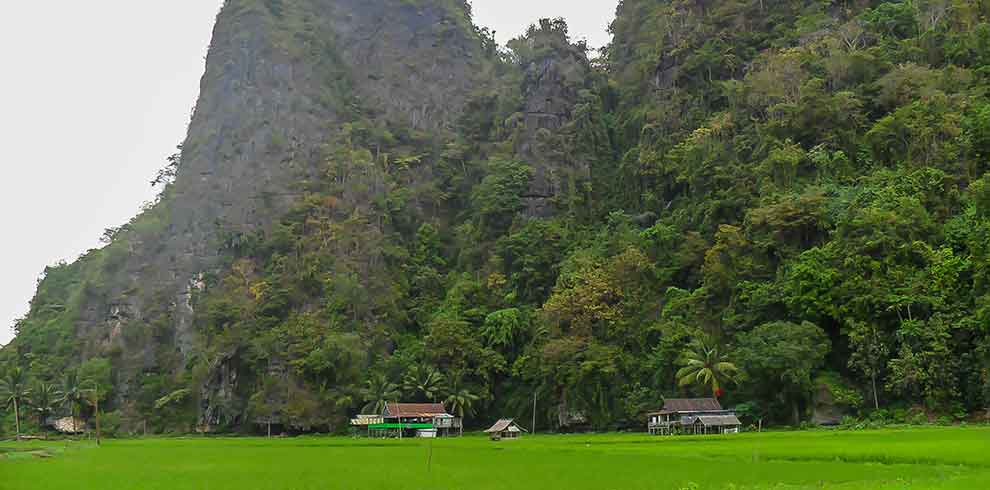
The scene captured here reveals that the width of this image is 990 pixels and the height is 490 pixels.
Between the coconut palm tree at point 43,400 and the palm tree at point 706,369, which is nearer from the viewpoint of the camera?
the palm tree at point 706,369

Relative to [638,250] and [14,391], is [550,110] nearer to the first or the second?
[638,250]

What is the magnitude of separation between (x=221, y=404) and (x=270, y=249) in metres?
17.6

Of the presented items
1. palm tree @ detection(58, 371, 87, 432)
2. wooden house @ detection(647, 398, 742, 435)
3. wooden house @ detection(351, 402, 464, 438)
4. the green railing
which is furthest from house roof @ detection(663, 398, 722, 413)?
palm tree @ detection(58, 371, 87, 432)

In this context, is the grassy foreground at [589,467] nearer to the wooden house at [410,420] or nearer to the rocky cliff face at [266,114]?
the wooden house at [410,420]

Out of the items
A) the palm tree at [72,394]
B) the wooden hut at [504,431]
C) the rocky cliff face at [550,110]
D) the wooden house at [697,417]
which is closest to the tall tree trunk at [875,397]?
the wooden house at [697,417]

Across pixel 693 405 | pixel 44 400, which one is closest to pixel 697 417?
pixel 693 405

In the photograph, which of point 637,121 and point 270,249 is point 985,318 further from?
point 270,249

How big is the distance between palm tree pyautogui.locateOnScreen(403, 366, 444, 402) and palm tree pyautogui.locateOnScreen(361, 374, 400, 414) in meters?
1.29

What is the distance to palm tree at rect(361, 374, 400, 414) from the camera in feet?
216

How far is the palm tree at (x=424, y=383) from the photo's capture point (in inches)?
2589

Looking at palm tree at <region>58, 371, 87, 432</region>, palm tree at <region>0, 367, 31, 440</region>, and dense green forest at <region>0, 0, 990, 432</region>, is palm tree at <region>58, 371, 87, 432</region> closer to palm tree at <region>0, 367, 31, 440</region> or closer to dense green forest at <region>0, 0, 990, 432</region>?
dense green forest at <region>0, 0, 990, 432</region>

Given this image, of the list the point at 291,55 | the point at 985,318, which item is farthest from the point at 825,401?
the point at 291,55

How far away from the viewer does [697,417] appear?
49531mm

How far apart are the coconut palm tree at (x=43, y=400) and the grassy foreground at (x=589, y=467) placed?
120ft
